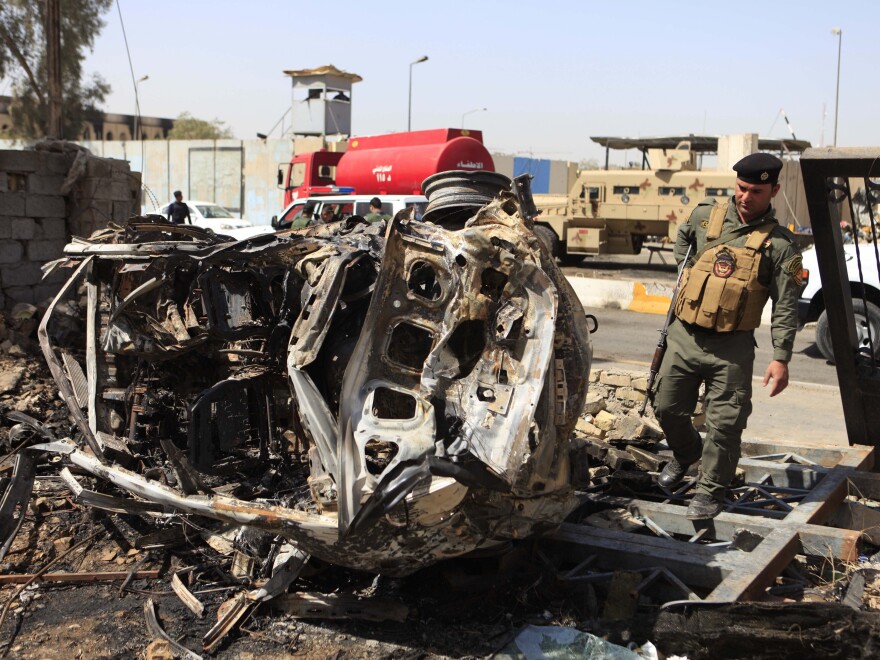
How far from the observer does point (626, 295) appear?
1428 centimetres

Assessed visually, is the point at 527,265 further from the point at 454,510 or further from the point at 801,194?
the point at 801,194

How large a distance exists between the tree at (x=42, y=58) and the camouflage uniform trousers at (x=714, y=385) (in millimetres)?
25933

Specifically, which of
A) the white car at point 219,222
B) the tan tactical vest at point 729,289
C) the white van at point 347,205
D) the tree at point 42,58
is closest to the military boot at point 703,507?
the tan tactical vest at point 729,289

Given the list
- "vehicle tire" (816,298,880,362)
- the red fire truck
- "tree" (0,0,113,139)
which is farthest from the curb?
"tree" (0,0,113,139)

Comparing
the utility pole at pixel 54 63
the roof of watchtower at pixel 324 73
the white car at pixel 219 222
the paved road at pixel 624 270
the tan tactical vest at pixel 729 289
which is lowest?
the paved road at pixel 624 270

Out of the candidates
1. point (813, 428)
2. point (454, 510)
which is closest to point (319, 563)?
point (454, 510)

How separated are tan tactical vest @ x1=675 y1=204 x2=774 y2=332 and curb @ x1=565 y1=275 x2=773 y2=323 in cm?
982

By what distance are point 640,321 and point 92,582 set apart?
10309 millimetres

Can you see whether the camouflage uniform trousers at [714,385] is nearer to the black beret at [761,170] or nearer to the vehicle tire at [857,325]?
the black beret at [761,170]

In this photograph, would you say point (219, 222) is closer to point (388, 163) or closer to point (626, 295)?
point (388, 163)

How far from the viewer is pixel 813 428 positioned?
6.91 metres

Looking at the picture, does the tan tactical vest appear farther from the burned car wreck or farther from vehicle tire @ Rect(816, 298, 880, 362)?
vehicle tire @ Rect(816, 298, 880, 362)

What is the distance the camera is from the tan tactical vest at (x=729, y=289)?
4.01m

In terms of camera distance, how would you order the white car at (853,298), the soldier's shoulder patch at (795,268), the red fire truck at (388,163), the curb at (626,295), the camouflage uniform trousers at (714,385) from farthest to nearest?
the red fire truck at (388,163) < the curb at (626,295) < the white car at (853,298) < the camouflage uniform trousers at (714,385) < the soldier's shoulder patch at (795,268)
